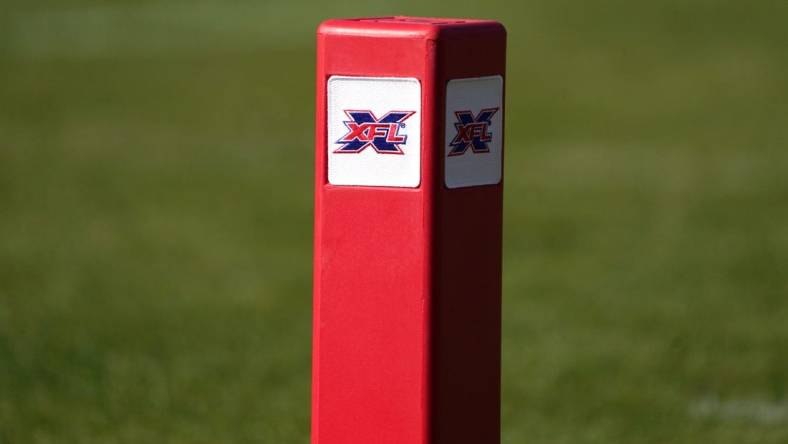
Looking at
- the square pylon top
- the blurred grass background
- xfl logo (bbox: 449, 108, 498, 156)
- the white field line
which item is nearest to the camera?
the square pylon top

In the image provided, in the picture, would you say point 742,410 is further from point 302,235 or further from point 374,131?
point 302,235

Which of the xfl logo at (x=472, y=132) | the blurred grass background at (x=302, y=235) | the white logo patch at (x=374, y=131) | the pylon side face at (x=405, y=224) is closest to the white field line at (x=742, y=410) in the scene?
the blurred grass background at (x=302, y=235)

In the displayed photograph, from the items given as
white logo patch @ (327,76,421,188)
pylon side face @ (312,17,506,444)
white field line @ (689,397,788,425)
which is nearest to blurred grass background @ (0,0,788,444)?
white field line @ (689,397,788,425)

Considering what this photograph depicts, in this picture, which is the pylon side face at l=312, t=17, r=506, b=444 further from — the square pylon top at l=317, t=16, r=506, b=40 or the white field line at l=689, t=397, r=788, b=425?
the white field line at l=689, t=397, r=788, b=425

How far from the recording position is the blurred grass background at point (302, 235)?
852 cm

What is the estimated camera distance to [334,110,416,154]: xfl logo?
16.2ft

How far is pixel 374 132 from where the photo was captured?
16.3 ft

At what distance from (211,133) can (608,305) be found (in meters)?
9.13

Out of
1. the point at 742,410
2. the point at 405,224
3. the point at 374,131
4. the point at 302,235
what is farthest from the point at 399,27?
the point at 302,235

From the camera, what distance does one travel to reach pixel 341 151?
16.4ft

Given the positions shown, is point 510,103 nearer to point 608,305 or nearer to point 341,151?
point 608,305

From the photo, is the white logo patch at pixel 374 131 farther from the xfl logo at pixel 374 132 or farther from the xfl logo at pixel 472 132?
the xfl logo at pixel 472 132

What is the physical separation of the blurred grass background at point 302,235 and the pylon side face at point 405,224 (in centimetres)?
268

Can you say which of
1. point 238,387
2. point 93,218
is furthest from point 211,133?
point 238,387
